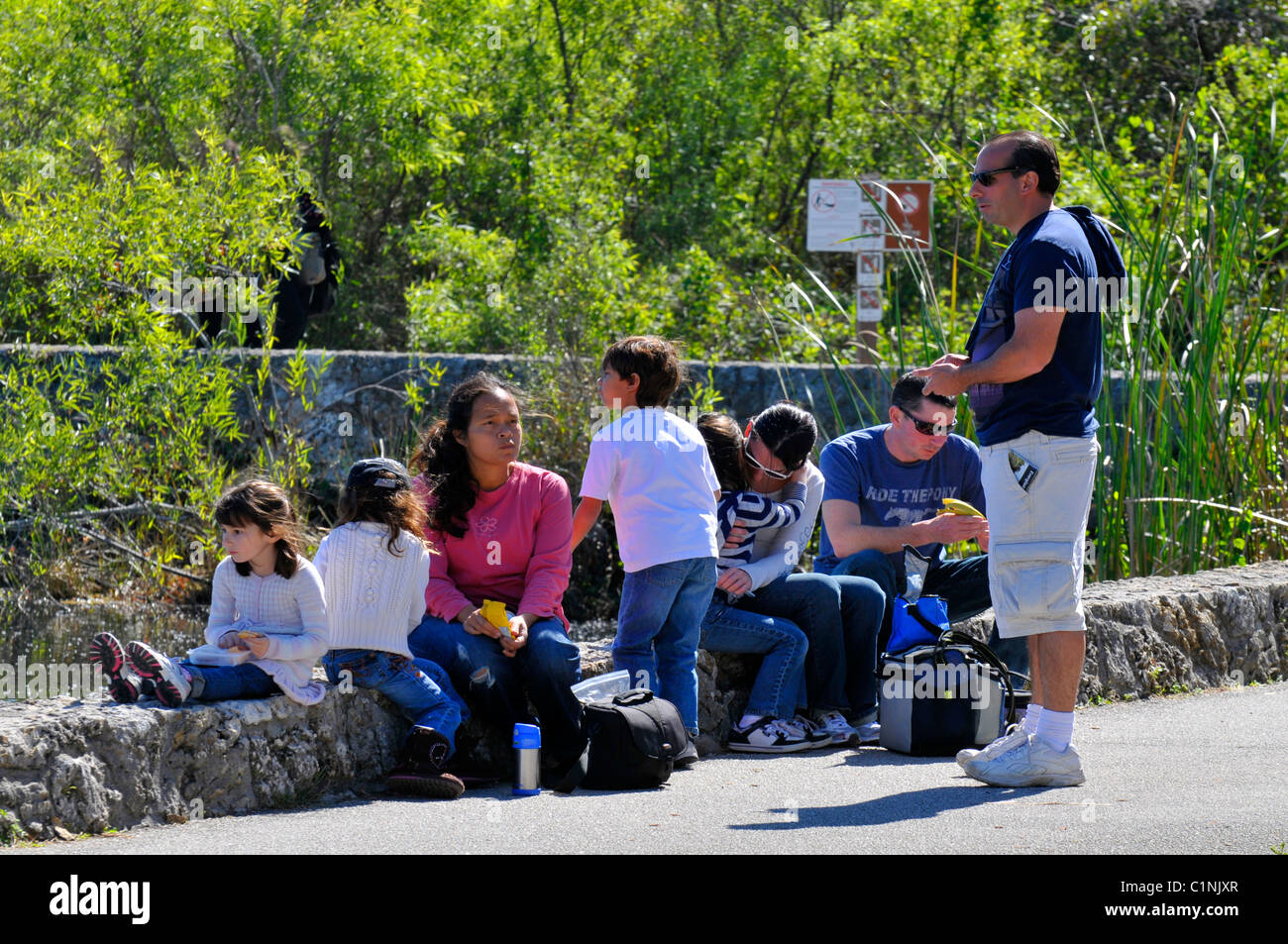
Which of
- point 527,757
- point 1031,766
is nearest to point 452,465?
point 527,757

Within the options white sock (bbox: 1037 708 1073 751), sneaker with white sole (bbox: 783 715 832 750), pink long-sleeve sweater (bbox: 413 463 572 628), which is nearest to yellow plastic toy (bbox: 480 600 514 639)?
pink long-sleeve sweater (bbox: 413 463 572 628)

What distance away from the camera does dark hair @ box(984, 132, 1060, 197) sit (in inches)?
186

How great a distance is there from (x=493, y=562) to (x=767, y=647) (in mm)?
989

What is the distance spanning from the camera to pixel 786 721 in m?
5.63

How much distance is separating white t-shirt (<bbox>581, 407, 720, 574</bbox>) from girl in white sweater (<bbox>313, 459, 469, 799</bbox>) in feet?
2.10

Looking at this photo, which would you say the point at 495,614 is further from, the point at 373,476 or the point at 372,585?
the point at 373,476

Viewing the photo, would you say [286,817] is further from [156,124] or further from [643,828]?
[156,124]

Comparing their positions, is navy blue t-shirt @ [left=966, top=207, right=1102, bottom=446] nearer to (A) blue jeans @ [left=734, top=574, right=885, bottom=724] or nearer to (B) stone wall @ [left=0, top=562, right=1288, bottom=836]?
(A) blue jeans @ [left=734, top=574, right=885, bottom=724]

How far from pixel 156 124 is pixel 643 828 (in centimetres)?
1017

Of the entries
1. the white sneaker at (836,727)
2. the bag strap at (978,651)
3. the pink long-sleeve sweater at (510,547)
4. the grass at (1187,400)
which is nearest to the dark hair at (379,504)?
the pink long-sleeve sweater at (510,547)

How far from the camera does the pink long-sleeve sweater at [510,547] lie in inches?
210

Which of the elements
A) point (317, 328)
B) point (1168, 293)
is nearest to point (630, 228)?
point (317, 328)

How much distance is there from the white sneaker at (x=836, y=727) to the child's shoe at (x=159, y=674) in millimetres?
2200

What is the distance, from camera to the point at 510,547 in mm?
5340
